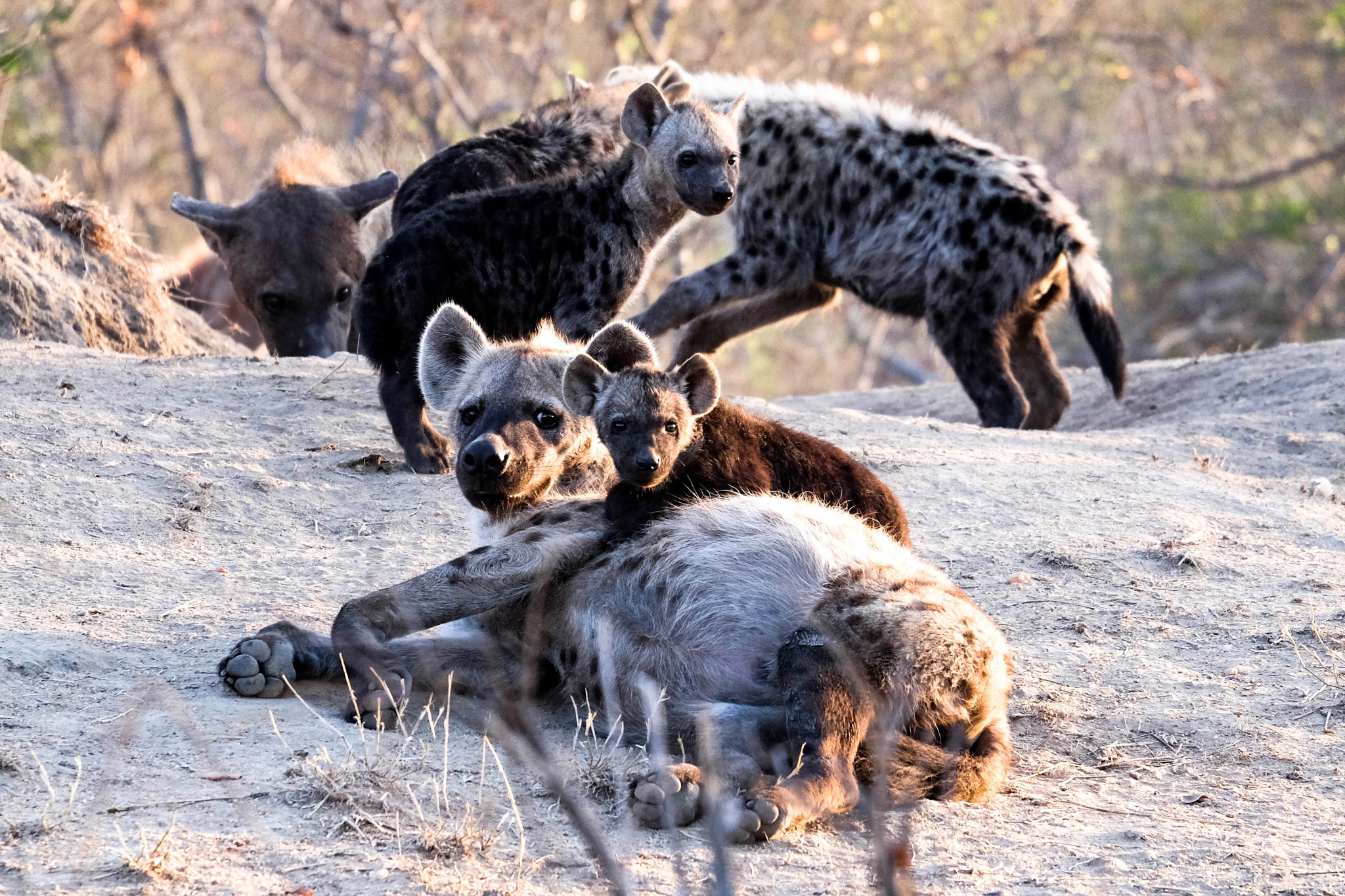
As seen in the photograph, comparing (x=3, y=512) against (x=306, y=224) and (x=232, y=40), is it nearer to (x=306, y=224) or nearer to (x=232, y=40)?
(x=306, y=224)

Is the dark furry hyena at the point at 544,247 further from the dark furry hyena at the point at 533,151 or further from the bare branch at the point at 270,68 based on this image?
the bare branch at the point at 270,68

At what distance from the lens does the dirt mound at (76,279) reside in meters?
5.50

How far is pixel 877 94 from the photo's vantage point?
39.4ft

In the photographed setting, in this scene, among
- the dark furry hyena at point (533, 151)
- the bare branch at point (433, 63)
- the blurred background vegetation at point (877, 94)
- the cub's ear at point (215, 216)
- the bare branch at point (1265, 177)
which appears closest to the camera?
the dark furry hyena at point (533, 151)

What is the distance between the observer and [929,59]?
1282cm

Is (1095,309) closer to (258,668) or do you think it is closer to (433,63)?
(258,668)

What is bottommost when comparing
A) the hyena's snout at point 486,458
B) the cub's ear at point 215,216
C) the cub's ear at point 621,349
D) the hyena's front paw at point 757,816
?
the hyena's front paw at point 757,816

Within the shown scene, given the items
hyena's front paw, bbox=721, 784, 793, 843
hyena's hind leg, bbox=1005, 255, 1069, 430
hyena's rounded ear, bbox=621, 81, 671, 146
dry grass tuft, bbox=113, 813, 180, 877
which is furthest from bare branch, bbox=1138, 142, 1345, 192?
dry grass tuft, bbox=113, 813, 180, 877

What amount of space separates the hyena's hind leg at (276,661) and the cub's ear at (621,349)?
786 millimetres

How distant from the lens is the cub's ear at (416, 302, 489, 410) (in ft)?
10.9

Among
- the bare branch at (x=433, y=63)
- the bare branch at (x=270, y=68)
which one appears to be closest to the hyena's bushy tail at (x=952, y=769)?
the bare branch at (x=433, y=63)

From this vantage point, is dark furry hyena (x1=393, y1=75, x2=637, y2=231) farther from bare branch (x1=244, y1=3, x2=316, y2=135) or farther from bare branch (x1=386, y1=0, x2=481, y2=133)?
bare branch (x1=244, y1=3, x2=316, y2=135)

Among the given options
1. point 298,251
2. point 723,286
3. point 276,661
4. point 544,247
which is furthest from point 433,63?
point 276,661

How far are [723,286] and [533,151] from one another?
92 centimetres
